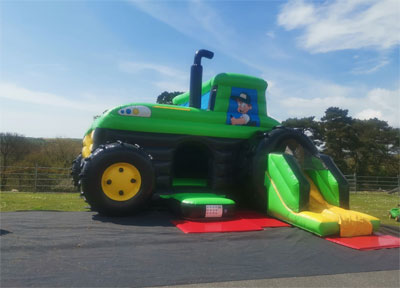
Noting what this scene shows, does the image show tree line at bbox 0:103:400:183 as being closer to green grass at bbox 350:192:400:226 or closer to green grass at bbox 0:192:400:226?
green grass at bbox 350:192:400:226

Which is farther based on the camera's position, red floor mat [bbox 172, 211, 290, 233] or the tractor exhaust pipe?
the tractor exhaust pipe

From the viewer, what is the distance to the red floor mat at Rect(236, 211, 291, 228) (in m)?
4.18

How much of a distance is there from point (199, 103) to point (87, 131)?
6.81ft

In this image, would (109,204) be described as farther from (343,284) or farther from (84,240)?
(343,284)

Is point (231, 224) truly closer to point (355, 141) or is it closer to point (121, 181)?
point (121, 181)

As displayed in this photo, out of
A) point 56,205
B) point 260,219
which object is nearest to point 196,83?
point 260,219

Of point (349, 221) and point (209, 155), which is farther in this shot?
point (209, 155)

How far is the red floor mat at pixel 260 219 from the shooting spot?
418cm

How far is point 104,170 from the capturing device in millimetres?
4203

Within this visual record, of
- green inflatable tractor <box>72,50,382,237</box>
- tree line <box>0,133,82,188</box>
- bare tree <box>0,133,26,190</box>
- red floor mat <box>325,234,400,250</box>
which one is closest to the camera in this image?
red floor mat <box>325,234,400,250</box>

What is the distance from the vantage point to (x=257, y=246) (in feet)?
10.2

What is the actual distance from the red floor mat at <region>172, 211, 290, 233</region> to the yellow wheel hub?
2.45 feet

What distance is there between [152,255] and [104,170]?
1.88 metres

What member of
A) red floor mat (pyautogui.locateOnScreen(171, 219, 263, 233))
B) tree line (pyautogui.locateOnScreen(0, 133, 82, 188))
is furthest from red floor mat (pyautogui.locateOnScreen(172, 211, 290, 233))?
tree line (pyautogui.locateOnScreen(0, 133, 82, 188))
